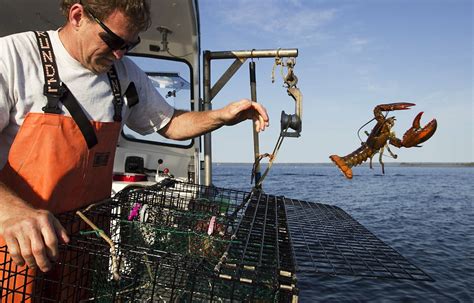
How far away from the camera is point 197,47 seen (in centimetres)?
550

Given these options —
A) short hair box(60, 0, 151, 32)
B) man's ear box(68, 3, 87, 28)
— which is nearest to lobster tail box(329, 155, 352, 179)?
short hair box(60, 0, 151, 32)

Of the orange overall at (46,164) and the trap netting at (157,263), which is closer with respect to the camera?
the trap netting at (157,263)

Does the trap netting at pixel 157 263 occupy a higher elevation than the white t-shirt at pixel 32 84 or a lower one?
lower

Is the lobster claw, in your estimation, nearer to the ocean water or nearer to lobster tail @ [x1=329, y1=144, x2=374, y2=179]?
lobster tail @ [x1=329, y1=144, x2=374, y2=179]

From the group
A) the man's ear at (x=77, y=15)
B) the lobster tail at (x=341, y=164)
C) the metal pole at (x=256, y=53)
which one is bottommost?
the lobster tail at (x=341, y=164)

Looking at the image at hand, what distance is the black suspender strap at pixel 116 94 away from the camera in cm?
234

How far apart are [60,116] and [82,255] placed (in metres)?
0.80

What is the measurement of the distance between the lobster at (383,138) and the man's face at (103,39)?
4.52 meters

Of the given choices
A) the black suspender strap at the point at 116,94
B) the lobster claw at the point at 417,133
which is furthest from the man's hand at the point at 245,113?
the lobster claw at the point at 417,133

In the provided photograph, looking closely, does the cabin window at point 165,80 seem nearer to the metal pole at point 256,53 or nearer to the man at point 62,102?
the metal pole at point 256,53

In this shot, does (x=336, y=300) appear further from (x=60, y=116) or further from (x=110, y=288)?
(x=60, y=116)

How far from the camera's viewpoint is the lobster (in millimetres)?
5066

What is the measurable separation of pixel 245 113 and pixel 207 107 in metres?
3.69

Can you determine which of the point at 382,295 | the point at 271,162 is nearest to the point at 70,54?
the point at 271,162
